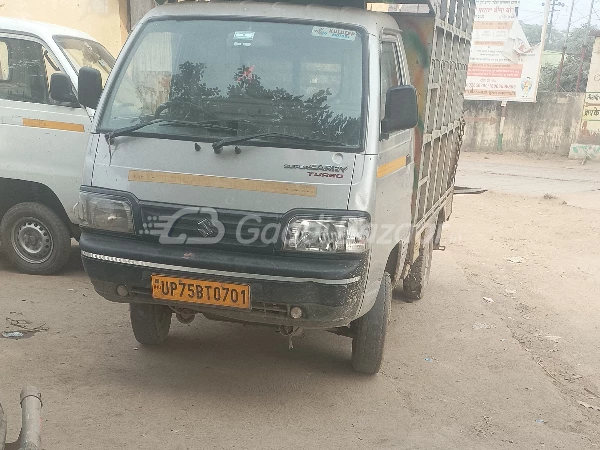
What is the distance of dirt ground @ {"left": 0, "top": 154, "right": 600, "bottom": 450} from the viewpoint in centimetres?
355

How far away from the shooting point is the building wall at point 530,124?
798 inches

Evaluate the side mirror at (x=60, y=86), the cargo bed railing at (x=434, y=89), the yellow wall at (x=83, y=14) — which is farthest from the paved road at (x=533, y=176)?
the side mirror at (x=60, y=86)

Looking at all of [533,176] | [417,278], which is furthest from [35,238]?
[533,176]

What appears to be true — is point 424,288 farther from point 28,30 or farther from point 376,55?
point 28,30

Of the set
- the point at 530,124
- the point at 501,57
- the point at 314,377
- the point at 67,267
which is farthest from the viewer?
the point at 501,57

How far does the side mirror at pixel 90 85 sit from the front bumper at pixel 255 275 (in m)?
0.96

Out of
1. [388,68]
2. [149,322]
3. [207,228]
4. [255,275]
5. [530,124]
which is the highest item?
[388,68]

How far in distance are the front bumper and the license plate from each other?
0.03 meters

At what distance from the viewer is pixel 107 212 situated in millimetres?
3576

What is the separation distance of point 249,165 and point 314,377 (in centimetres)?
159

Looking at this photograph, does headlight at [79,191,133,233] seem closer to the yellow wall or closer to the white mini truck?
the white mini truck

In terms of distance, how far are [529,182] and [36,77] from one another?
12558mm

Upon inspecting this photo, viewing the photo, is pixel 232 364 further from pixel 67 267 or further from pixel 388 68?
pixel 67 267

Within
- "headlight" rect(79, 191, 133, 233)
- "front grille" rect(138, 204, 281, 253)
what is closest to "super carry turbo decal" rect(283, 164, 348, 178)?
"front grille" rect(138, 204, 281, 253)
